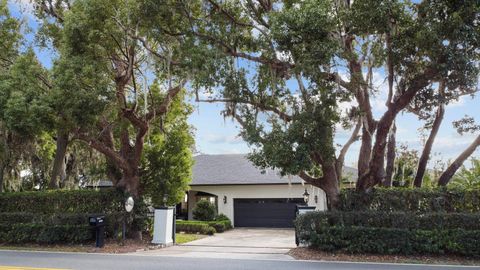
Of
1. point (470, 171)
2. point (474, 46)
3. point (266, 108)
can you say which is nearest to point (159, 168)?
point (266, 108)

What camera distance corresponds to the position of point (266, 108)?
13.4 meters

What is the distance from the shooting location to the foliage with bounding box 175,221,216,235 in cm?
2116

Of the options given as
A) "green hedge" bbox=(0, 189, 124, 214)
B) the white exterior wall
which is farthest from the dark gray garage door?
"green hedge" bbox=(0, 189, 124, 214)

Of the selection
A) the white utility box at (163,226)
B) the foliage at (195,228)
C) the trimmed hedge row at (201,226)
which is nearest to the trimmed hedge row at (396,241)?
the white utility box at (163,226)

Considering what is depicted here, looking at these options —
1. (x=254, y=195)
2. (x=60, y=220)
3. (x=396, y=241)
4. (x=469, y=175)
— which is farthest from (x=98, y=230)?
(x=469, y=175)

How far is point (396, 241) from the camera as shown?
11.9 metres

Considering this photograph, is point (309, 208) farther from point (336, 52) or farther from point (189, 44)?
point (189, 44)

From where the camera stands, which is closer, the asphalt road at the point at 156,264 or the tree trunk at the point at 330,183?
the asphalt road at the point at 156,264

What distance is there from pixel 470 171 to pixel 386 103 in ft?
32.8


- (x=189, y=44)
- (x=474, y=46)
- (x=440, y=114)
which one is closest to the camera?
(x=474, y=46)

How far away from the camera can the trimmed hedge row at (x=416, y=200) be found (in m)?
12.3

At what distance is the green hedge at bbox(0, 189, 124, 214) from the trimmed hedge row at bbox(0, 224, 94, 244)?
0.92 meters

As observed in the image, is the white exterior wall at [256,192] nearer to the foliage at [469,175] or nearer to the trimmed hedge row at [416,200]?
the foliage at [469,175]

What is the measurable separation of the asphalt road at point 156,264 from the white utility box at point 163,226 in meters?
2.91
